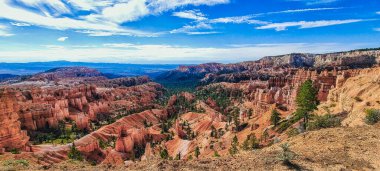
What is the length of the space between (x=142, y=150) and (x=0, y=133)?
29.8 m

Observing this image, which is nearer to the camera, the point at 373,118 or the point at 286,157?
the point at 286,157

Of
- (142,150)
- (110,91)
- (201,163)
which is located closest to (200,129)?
(142,150)

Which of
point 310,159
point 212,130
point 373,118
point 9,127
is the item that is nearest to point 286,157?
point 310,159

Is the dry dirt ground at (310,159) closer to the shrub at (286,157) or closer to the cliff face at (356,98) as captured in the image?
the shrub at (286,157)

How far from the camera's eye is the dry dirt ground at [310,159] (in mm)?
16109

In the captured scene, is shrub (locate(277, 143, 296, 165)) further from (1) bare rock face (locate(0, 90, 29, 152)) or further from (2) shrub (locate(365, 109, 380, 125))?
(1) bare rock face (locate(0, 90, 29, 152))

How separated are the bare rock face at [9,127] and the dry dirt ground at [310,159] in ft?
130

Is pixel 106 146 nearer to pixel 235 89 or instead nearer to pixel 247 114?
pixel 247 114

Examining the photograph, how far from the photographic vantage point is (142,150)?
71.6 m

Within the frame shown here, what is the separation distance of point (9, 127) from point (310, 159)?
2058 inches

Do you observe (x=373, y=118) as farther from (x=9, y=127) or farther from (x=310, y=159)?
(x=9, y=127)

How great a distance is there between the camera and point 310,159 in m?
16.9

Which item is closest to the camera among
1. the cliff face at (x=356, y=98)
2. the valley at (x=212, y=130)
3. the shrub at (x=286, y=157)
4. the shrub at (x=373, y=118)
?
the shrub at (x=286, y=157)

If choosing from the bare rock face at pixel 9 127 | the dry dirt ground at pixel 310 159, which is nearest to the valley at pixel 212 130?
the dry dirt ground at pixel 310 159
